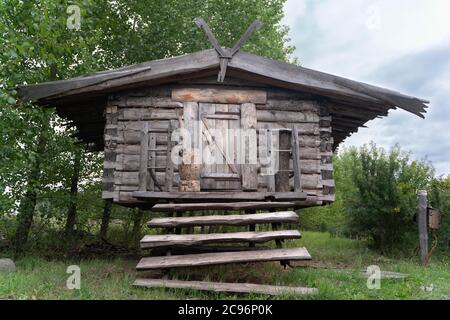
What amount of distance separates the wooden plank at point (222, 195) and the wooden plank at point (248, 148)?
0.55 metres

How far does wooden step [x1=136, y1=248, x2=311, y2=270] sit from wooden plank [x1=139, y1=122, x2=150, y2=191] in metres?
1.75

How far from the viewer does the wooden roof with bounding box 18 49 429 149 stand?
8531 millimetres

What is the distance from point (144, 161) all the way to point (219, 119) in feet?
6.67

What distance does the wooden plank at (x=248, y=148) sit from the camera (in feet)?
29.3

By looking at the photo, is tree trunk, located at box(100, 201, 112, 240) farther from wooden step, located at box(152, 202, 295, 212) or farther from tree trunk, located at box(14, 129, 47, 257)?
wooden step, located at box(152, 202, 295, 212)

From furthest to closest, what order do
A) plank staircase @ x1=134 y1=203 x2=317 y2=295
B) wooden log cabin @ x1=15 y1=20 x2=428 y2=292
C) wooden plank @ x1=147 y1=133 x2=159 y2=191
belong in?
wooden plank @ x1=147 y1=133 x2=159 y2=191
wooden log cabin @ x1=15 y1=20 x2=428 y2=292
plank staircase @ x1=134 y1=203 x2=317 y2=295

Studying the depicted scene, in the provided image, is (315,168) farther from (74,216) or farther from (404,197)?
(74,216)

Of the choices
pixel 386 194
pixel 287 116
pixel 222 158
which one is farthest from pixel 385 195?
pixel 222 158

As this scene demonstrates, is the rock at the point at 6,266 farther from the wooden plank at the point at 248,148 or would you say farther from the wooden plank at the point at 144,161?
the wooden plank at the point at 248,148

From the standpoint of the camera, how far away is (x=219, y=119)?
9.21 m

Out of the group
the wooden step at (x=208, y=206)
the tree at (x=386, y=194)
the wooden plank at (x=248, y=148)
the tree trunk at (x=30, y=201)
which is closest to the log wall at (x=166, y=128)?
the wooden plank at (x=248, y=148)

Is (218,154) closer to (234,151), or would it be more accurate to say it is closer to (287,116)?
(234,151)

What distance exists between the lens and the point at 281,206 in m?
7.69

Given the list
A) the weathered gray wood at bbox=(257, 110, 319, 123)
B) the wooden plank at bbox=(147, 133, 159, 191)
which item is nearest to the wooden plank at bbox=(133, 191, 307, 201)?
the wooden plank at bbox=(147, 133, 159, 191)
